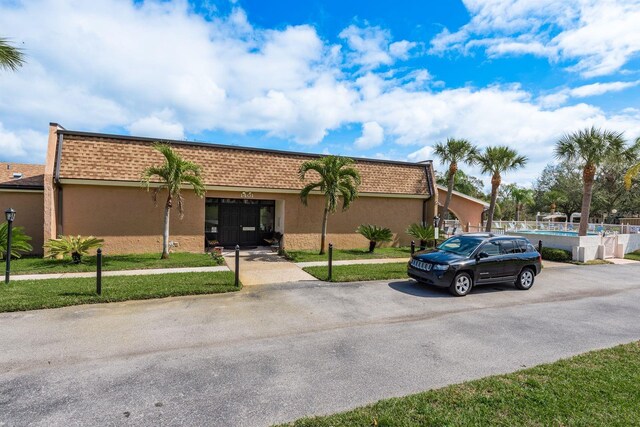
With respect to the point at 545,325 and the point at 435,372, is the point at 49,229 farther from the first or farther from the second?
the point at 545,325

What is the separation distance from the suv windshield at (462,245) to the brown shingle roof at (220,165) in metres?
7.02

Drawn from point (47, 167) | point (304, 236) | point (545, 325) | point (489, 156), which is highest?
point (489, 156)

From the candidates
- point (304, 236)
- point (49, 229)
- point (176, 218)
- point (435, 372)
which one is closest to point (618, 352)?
point (435, 372)

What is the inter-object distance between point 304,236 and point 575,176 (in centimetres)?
4060

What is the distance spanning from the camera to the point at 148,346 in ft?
17.7

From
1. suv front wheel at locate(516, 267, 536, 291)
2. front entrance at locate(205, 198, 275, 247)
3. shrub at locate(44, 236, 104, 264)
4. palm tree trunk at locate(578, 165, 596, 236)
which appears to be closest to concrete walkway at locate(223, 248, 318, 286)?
front entrance at locate(205, 198, 275, 247)

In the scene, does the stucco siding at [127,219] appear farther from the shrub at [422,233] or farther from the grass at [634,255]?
the grass at [634,255]

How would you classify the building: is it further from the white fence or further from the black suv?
the white fence

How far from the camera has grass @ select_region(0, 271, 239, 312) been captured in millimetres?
7199

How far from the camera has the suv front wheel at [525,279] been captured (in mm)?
9969

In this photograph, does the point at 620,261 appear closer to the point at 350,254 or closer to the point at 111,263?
the point at 350,254

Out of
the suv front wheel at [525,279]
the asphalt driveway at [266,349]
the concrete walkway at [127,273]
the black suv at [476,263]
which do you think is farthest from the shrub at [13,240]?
the suv front wheel at [525,279]

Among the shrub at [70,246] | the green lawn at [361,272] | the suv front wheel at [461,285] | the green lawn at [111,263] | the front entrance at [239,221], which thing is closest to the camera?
the suv front wheel at [461,285]

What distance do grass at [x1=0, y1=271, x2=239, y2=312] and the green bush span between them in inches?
595
